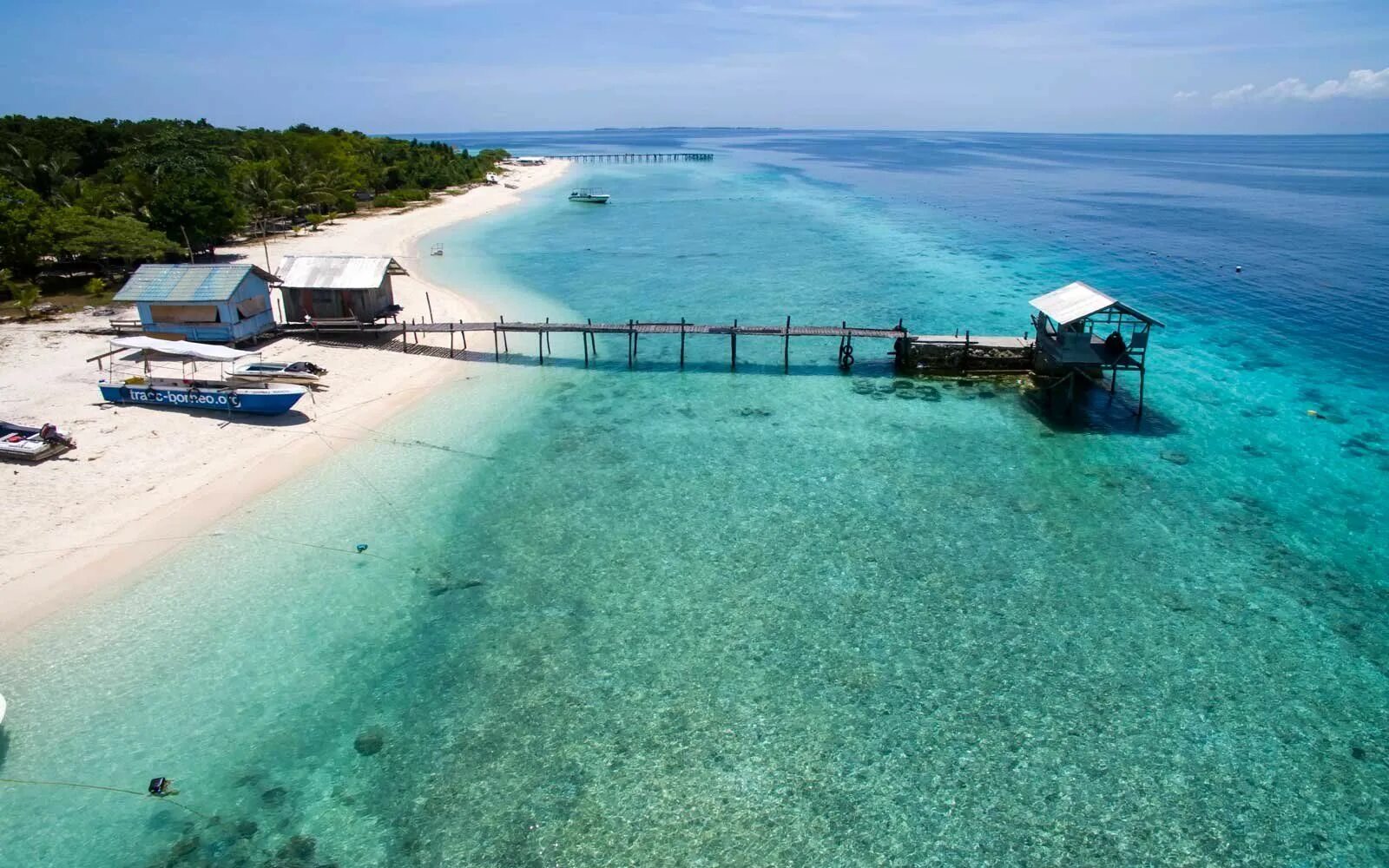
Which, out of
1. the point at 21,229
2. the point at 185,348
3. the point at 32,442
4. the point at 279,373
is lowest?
the point at 32,442

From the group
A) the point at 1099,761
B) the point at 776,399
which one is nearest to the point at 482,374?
the point at 776,399

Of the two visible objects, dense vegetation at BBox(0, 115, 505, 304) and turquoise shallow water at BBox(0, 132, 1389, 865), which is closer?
turquoise shallow water at BBox(0, 132, 1389, 865)

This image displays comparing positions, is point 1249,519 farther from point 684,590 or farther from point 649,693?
point 649,693

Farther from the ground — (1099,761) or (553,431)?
(553,431)

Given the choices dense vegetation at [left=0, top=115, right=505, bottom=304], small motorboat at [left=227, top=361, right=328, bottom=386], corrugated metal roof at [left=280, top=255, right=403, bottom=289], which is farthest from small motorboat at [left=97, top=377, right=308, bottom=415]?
dense vegetation at [left=0, top=115, right=505, bottom=304]

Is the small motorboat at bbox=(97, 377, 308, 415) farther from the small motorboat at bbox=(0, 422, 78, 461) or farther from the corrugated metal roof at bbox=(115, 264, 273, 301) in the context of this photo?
the corrugated metal roof at bbox=(115, 264, 273, 301)

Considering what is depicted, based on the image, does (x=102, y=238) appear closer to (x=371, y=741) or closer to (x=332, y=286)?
(x=332, y=286)

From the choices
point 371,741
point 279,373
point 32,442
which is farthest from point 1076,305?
point 32,442
